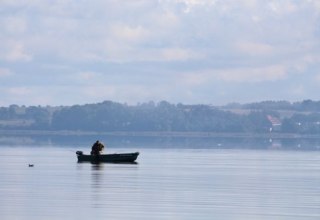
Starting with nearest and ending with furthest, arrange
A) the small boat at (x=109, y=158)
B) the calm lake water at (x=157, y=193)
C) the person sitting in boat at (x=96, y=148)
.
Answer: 1. the calm lake water at (x=157, y=193)
2. the small boat at (x=109, y=158)
3. the person sitting in boat at (x=96, y=148)

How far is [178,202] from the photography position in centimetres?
5722

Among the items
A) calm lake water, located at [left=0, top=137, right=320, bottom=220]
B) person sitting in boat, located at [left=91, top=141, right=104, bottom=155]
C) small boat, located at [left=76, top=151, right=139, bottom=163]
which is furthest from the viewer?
person sitting in boat, located at [left=91, top=141, right=104, bottom=155]

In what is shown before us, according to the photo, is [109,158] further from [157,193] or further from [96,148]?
[157,193]

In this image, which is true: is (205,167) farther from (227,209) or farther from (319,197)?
(227,209)

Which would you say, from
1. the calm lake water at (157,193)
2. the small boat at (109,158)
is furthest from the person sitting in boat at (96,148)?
the calm lake water at (157,193)

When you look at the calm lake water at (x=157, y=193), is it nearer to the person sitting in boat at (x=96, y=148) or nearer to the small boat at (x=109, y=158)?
the small boat at (x=109, y=158)

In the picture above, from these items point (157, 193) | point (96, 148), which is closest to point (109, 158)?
point (96, 148)

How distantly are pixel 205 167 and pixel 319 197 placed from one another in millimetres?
38702

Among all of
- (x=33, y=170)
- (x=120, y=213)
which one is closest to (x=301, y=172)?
(x=33, y=170)

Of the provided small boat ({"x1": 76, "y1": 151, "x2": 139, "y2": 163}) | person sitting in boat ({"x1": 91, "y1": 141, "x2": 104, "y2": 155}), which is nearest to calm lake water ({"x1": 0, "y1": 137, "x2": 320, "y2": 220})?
small boat ({"x1": 76, "y1": 151, "x2": 139, "y2": 163})

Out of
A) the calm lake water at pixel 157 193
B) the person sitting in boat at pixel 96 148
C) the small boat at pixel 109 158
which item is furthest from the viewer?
the person sitting in boat at pixel 96 148

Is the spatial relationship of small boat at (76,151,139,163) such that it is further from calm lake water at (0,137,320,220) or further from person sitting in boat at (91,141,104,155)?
calm lake water at (0,137,320,220)

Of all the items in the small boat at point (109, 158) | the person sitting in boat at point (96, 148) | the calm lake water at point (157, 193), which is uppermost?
the person sitting in boat at point (96, 148)

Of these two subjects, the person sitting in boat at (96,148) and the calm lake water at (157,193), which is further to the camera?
the person sitting in boat at (96,148)
